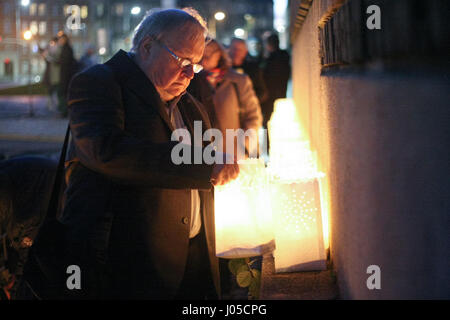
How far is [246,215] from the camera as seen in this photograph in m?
2.56

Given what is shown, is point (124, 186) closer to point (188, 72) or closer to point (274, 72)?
point (188, 72)

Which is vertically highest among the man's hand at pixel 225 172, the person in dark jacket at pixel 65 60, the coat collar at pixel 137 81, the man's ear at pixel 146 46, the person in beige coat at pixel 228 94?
the person in dark jacket at pixel 65 60

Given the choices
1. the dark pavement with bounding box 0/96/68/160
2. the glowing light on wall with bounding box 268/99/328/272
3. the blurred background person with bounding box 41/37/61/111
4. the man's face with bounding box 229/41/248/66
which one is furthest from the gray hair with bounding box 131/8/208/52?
the blurred background person with bounding box 41/37/61/111

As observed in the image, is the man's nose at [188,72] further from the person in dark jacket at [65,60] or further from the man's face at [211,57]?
the person in dark jacket at [65,60]

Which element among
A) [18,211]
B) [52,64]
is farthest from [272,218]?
[52,64]

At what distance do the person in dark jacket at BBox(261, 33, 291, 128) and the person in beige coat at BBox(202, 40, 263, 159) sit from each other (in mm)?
3708

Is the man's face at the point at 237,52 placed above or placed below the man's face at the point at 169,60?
above

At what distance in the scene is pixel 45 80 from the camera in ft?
63.3

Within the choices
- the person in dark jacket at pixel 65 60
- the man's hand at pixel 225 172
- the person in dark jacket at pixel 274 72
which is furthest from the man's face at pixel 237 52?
the person in dark jacket at pixel 65 60

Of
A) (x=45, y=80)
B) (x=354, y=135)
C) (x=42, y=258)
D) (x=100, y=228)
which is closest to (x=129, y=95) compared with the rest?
(x=100, y=228)

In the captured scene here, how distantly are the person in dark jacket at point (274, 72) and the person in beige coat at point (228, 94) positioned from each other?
12.2 feet

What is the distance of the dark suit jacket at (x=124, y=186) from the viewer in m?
2.37

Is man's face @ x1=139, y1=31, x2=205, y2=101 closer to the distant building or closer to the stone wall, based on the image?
the stone wall
